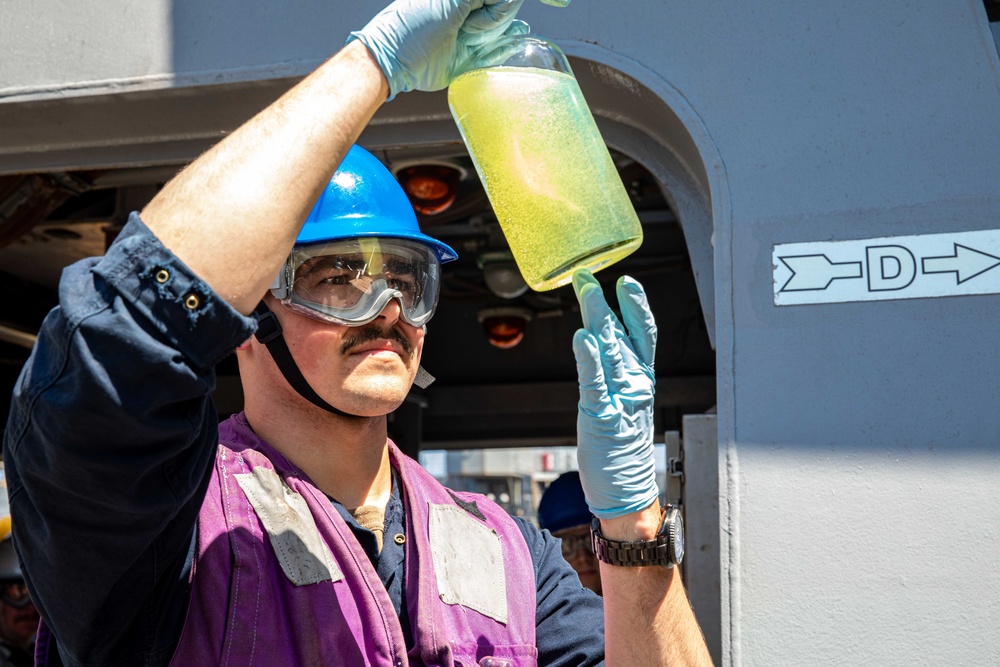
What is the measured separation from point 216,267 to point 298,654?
0.74 meters

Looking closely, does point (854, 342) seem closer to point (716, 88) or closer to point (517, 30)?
point (716, 88)

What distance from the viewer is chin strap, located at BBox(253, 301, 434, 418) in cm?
190

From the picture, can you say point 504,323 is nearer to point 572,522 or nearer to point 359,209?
point 572,522

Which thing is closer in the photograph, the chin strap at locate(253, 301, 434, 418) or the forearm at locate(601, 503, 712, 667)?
the forearm at locate(601, 503, 712, 667)

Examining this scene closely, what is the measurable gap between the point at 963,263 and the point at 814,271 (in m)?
0.31

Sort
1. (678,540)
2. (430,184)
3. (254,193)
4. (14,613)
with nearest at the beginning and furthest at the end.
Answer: (254,193)
(678,540)
(430,184)
(14,613)

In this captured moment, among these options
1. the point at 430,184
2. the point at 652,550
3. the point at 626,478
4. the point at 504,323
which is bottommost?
the point at 652,550

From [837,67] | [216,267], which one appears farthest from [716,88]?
[216,267]

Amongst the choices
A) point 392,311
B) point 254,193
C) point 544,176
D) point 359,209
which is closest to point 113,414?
point 254,193

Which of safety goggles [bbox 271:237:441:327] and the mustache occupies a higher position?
safety goggles [bbox 271:237:441:327]

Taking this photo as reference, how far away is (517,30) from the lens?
174 centimetres

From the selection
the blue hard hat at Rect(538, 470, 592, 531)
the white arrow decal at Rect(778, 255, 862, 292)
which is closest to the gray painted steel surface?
the white arrow decal at Rect(778, 255, 862, 292)

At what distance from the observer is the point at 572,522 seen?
4.68m

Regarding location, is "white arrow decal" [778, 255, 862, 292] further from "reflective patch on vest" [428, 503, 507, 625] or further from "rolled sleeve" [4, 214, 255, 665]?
"rolled sleeve" [4, 214, 255, 665]
